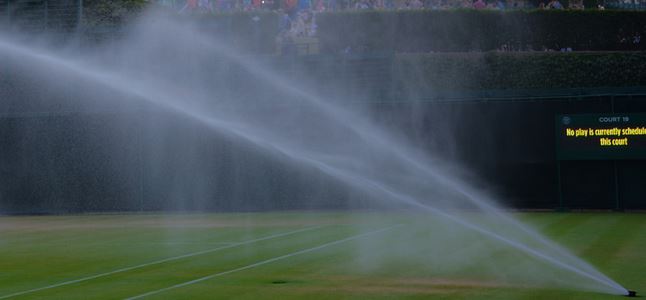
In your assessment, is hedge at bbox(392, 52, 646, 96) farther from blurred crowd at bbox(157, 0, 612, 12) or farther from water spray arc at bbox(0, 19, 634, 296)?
water spray arc at bbox(0, 19, 634, 296)

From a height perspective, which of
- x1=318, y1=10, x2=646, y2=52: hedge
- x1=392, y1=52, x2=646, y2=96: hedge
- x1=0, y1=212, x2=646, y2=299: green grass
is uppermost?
x1=318, y1=10, x2=646, y2=52: hedge

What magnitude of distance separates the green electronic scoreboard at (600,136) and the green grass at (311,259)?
2.03 m

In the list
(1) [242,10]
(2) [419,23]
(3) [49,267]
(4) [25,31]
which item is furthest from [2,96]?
(3) [49,267]

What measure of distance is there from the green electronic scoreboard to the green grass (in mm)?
2025

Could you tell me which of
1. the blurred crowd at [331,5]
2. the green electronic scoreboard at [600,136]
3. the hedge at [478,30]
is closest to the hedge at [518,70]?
the hedge at [478,30]

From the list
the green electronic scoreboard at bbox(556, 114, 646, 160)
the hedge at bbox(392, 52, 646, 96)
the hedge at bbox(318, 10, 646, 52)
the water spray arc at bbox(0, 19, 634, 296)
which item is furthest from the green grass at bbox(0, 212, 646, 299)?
the hedge at bbox(318, 10, 646, 52)

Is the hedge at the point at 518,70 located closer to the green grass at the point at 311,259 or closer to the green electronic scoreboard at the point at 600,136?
the green electronic scoreboard at the point at 600,136

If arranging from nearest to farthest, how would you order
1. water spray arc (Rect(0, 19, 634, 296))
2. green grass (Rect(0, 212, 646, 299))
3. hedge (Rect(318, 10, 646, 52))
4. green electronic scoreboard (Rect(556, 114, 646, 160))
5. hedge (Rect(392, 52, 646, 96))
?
green grass (Rect(0, 212, 646, 299)) → green electronic scoreboard (Rect(556, 114, 646, 160)) → water spray arc (Rect(0, 19, 634, 296)) → hedge (Rect(392, 52, 646, 96)) → hedge (Rect(318, 10, 646, 52))

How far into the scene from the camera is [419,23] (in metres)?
38.2

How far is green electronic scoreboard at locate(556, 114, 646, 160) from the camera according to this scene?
2639cm

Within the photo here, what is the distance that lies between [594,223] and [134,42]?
688 inches

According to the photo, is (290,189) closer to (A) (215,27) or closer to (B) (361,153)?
(B) (361,153)

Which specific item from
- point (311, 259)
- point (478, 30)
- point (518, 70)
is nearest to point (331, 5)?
point (478, 30)

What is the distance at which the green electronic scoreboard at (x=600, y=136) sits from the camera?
26.4m
